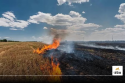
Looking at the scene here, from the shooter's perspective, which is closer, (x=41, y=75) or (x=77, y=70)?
(x=41, y=75)

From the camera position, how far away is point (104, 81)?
8.18m

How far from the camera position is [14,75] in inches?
322

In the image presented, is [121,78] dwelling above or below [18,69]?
below

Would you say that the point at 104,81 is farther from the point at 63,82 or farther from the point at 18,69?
the point at 18,69

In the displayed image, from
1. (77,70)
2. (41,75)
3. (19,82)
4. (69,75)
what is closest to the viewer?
(19,82)

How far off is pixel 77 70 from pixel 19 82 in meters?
5.69

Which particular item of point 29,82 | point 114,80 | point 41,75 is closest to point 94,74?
point 114,80

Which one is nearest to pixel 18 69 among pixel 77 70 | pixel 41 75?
pixel 41 75

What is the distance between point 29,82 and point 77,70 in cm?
497

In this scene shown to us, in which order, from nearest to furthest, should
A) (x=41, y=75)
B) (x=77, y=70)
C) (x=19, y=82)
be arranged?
(x=19, y=82), (x=41, y=75), (x=77, y=70)

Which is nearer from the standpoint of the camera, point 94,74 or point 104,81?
point 104,81

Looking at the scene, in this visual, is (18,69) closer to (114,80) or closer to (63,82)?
(63,82)

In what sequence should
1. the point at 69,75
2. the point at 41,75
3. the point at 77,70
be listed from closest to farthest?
the point at 41,75 < the point at 69,75 < the point at 77,70

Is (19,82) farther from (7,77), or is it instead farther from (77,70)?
(77,70)
